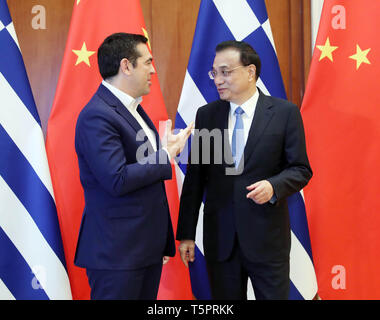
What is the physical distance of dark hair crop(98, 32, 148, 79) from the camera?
163 centimetres

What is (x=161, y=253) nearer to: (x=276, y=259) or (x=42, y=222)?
(x=276, y=259)

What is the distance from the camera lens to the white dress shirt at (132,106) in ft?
5.37

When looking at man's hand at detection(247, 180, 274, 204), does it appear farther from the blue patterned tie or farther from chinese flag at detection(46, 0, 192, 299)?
chinese flag at detection(46, 0, 192, 299)

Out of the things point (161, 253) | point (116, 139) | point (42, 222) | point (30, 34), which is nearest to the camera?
point (116, 139)

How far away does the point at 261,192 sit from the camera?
1607 millimetres

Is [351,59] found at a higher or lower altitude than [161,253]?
higher

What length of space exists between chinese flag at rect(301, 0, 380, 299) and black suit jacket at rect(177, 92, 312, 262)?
60cm

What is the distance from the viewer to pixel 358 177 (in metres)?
2.29

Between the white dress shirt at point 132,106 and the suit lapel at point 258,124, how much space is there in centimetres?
37

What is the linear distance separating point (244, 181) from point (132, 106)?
0.53 meters

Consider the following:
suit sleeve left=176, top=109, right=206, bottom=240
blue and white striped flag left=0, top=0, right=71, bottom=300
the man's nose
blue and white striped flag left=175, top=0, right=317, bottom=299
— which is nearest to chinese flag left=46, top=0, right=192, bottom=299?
blue and white striped flag left=0, top=0, right=71, bottom=300

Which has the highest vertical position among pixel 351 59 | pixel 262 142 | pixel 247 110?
pixel 351 59

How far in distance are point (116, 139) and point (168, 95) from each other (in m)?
1.13
